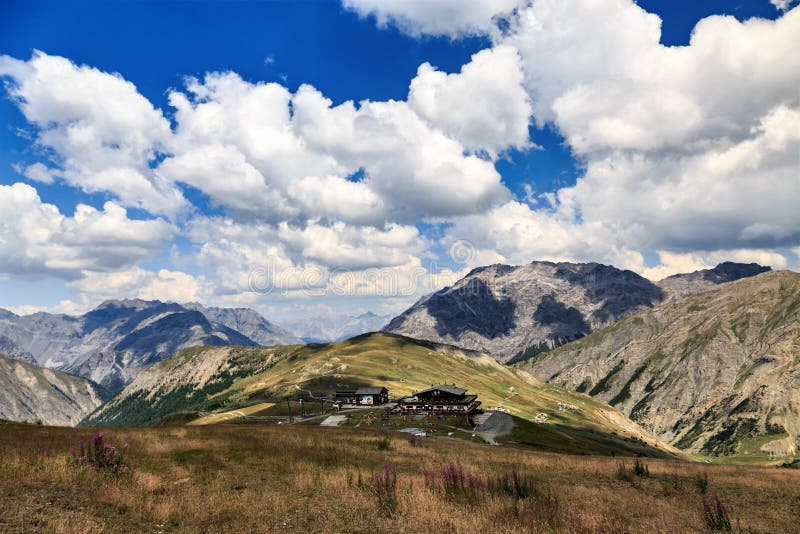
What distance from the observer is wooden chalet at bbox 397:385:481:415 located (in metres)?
101

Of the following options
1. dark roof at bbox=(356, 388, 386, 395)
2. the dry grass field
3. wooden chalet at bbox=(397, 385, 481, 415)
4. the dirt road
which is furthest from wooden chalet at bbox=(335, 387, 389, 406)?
the dry grass field

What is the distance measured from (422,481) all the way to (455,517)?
16.1ft

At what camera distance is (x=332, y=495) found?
1795 cm

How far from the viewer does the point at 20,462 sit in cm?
1850

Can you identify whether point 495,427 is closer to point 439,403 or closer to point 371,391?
point 439,403

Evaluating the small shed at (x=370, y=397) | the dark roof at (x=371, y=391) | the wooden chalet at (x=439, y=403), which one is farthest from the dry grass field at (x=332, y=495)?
the dark roof at (x=371, y=391)

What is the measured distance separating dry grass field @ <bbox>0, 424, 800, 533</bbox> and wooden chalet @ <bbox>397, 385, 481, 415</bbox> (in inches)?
2960

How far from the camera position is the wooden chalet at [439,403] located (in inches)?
3962

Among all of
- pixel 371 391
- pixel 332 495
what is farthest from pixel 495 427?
pixel 332 495

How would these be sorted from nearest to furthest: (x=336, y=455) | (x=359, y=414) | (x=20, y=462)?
(x=20, y=462), (x=336, y=455), (x=359, y=414)

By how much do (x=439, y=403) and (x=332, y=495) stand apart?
88.7 m

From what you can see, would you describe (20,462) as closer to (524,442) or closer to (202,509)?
(202,509)

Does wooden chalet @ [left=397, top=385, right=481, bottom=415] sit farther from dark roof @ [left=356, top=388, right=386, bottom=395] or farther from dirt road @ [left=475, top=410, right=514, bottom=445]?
dark roof @ [left=356, top=388, right=386, bottom=395]

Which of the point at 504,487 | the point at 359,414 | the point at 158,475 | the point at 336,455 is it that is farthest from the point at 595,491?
the point at 359,414
